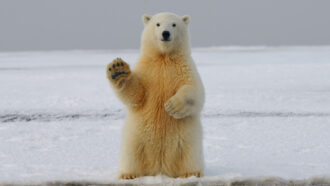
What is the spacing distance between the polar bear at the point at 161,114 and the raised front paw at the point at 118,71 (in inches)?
3.0

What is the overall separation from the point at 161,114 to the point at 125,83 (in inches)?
12.9

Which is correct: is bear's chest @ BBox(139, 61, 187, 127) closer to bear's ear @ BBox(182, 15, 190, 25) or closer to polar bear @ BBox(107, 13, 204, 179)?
polar bear @ BBox(107, 13, 204, 179)

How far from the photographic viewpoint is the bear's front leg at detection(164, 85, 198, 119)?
2.78 m

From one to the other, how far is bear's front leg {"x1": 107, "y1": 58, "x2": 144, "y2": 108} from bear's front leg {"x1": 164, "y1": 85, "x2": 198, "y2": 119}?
0.28 meters

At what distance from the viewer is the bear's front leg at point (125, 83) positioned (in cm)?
280

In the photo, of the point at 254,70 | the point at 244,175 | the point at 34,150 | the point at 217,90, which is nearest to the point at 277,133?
the point at 244,175

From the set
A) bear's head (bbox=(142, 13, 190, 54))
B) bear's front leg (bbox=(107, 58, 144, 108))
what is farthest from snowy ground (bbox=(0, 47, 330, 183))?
bear's head (bbox=(142, 13, 190, 54))

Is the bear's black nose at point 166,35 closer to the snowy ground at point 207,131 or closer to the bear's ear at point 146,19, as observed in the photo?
the bear's ear at point 146,19

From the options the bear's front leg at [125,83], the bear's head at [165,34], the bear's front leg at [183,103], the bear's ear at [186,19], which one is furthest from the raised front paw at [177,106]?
the bear's ear at [186,19]

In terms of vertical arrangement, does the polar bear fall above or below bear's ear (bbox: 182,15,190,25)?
below

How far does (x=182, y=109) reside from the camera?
110 inches

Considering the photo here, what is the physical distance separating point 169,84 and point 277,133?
7.48ft

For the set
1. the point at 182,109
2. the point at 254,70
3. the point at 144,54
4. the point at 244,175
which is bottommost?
the point at 244,175

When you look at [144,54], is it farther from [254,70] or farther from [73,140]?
[254,70]
